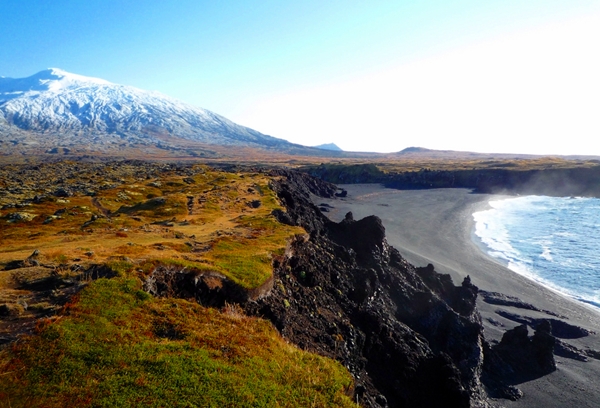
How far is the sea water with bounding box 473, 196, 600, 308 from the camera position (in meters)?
55.2

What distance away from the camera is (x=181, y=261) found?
20438mm

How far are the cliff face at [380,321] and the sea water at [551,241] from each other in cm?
2647

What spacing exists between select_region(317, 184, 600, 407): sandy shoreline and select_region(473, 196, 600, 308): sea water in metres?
3.78

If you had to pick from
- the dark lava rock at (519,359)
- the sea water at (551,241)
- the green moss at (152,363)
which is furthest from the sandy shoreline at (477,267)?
the green moss at (152,363)

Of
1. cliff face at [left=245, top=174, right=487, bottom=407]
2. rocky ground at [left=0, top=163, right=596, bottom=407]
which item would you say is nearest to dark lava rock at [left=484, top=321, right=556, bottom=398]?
rocky ground at [left=0, top=163, right=596, bottom=407]

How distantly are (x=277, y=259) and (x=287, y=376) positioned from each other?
44.0 ft

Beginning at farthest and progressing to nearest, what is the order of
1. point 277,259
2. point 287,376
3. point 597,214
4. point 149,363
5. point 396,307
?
1. point 597,214
2. point 396,307
3. point 277,259
4. point 287,376
5. point 149,363

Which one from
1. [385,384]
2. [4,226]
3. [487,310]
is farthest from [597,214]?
[4,226]

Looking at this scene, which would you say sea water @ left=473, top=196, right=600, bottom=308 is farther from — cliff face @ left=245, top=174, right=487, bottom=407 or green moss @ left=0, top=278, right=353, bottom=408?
green moss @ left=0, top=278, right=353, bottom=408

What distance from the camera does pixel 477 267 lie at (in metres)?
59.8

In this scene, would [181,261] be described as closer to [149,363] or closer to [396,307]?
[149,363]

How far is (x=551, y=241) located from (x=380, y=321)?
71822 mm

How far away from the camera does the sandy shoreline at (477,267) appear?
97.1 ft

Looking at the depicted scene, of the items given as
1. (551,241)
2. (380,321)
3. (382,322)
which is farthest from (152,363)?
(551,241)
